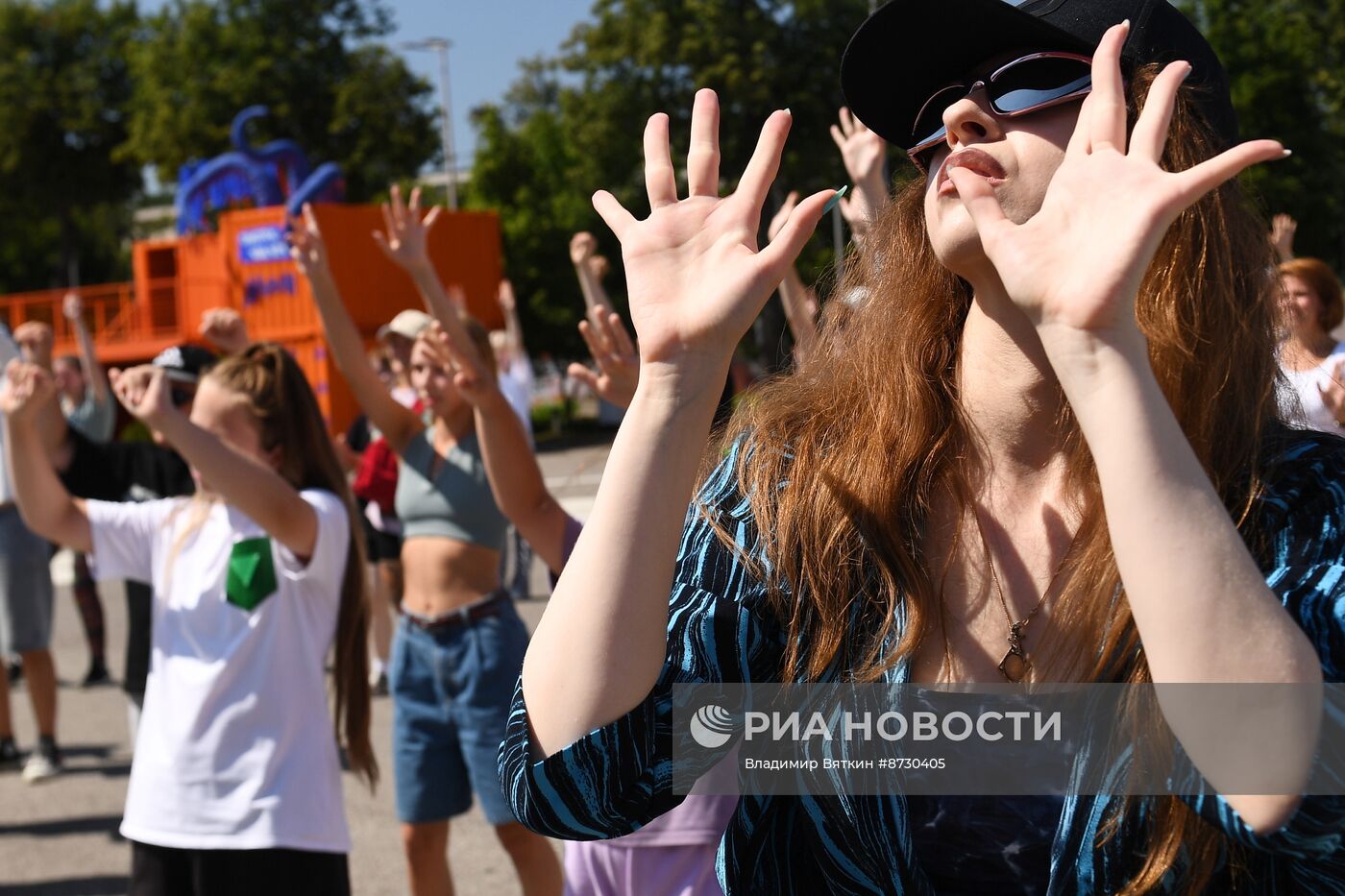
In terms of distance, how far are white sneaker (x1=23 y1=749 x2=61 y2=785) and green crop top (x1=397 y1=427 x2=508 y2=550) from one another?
3.15 metres

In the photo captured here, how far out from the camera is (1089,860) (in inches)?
56.7

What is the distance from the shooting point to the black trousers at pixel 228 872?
10.6ft

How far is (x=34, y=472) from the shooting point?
361 centimetres

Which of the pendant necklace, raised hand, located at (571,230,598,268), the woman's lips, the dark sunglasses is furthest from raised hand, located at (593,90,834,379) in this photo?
raised hand, located at (571,230,598,268)

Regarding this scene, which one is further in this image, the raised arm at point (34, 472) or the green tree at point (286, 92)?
the green tree at point (286, 92)

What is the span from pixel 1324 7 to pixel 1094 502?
1585cm

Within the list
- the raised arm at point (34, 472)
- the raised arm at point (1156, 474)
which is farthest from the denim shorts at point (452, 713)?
the raised arm at point (1156, 474)

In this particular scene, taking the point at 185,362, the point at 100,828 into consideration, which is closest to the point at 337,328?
the point at 185,362

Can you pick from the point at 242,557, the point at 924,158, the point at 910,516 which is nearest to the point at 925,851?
the point at 910,516

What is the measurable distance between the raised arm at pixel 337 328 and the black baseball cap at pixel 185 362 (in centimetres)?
41

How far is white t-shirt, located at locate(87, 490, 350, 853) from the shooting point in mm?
3242

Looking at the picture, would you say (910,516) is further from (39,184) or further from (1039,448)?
(39,184)

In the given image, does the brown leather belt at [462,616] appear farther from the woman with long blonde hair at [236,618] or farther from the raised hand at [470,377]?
the raised hand at [470,377]

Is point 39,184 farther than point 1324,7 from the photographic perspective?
Yes
